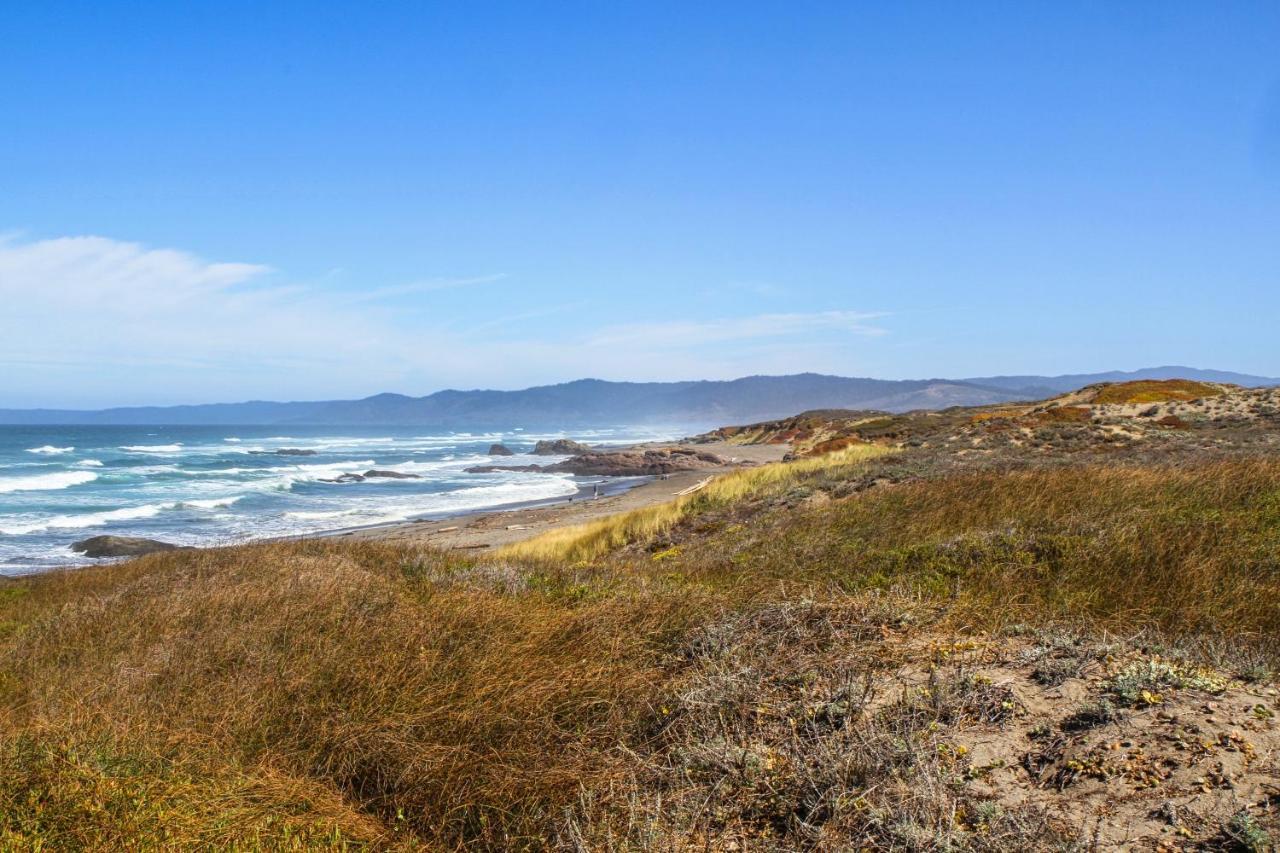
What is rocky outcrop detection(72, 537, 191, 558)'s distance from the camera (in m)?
23.2

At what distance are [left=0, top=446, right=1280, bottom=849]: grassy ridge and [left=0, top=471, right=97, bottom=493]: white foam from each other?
1909 inches

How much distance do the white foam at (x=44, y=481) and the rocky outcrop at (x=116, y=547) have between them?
29875 millimetres

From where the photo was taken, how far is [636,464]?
5181 cm

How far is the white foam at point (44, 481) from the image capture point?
4734 cm

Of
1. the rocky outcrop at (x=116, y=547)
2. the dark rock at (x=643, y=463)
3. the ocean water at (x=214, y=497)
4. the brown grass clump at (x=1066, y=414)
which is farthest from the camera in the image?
the dark rock at (x=643, y=463)

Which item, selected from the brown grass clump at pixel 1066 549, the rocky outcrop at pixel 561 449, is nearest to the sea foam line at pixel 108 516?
the brown grass clump at pixel 1066 549

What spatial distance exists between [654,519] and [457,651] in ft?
39.9

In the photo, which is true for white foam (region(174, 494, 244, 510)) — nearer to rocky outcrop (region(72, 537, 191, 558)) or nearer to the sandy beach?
rocky outcrop (region(72, 537, 191, 558))

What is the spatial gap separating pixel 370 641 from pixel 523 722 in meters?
1.58

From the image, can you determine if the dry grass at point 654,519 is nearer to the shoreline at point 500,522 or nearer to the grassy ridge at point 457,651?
the shoreline at point 500,522

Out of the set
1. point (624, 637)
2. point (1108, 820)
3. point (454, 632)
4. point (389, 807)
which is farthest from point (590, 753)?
point (1108, 820)

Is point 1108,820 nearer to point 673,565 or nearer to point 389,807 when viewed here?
point 389,807

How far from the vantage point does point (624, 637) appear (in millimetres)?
5348

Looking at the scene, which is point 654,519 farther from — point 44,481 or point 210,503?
point 44,481
